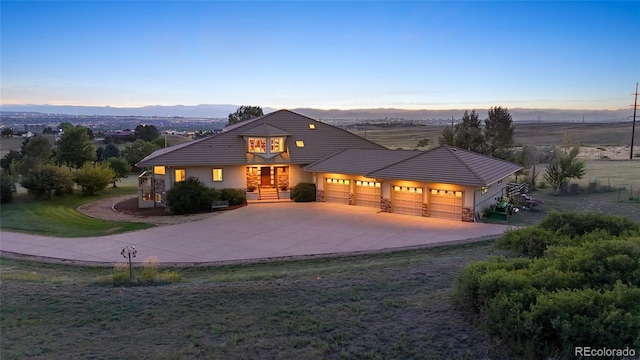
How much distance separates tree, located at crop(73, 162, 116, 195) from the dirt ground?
2648 millimetres

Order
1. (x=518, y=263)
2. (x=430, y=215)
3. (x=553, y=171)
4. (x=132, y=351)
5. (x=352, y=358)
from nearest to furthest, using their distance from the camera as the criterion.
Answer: (x=352, y=358)
(x=132, y=351)
(x=518, y=263)
(x=430, y=215)
(x=553, y=171)

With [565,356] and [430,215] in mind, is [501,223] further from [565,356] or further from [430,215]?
[565,356]

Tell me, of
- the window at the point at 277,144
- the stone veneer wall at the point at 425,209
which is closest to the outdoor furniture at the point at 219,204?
the window at the point at 277,144

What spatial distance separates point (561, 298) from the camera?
6297 millimetres

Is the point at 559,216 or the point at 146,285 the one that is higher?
the point at 559,216

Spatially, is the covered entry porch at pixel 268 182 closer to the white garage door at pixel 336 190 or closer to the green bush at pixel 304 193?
the green bush at pixel 304 193

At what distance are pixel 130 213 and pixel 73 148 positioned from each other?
21.2 m

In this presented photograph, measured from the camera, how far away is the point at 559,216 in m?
11.9

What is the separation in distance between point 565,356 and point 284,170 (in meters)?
27.6

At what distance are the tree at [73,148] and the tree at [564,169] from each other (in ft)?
139

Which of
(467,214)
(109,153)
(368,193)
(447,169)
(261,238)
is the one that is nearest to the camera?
(261,238)


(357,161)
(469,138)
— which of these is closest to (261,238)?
(357,161)

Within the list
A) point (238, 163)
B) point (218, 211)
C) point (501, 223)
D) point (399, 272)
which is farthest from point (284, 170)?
point (399, 272)

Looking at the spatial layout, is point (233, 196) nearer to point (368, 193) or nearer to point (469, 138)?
point (368, 193)
